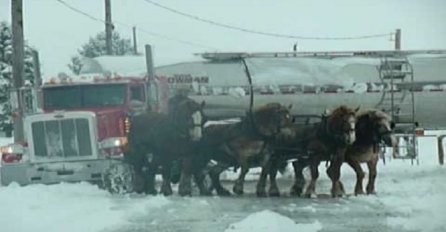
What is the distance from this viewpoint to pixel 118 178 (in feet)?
58.0

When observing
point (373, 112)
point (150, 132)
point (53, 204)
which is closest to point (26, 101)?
point (150, 132)

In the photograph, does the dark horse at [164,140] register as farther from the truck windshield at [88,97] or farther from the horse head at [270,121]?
the horse head at [270,121]

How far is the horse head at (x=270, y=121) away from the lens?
17.4m

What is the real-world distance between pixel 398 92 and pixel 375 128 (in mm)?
4281

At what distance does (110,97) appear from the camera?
18.8 m

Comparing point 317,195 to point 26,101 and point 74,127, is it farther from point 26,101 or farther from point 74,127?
point 26,101

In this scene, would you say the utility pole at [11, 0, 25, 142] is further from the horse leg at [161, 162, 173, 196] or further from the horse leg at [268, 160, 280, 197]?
the horse leg at [268, 160, 280, 197]

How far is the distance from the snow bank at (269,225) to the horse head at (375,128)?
4.84m

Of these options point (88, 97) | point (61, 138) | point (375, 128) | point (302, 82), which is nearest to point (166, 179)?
point (61, 138)

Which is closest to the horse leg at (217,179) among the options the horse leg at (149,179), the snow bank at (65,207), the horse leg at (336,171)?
the horse leg at (149,179)

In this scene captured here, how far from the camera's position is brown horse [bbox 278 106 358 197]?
16.8m

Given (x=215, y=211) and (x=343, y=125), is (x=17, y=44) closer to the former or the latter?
(x=343, y=125)

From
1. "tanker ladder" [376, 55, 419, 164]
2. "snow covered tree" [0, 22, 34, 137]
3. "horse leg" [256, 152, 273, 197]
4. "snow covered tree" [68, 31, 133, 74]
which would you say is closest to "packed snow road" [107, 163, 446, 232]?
"horse leg" [256, 152, 273, 197]

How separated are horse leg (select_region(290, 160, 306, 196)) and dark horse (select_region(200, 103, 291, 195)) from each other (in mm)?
673
